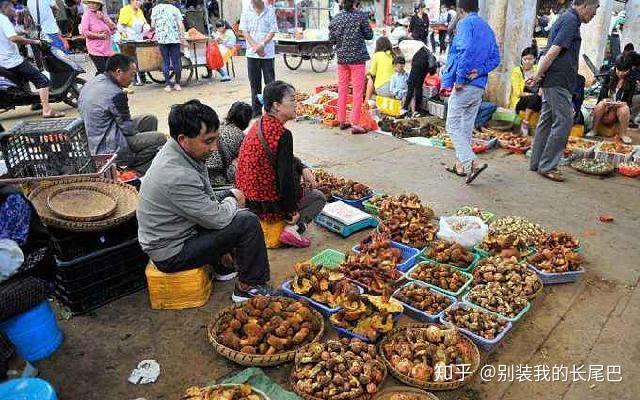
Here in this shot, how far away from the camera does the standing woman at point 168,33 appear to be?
10.6 metres

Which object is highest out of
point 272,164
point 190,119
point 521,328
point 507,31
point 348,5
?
point 348,5

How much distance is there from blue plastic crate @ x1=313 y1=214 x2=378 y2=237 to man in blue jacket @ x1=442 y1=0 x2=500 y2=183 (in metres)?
1.78

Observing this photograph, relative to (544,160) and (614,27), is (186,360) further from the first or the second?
(614,27)

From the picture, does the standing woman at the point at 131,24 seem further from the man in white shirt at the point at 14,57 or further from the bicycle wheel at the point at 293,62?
the bicycle wheel at the point at 293,62

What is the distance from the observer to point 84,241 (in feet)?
11.1

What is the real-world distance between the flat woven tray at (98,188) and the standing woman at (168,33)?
7863 mm

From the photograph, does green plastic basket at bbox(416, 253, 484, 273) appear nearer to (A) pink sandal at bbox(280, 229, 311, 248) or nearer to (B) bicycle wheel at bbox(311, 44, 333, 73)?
(A) pink sandal at bbox(280, 229, 311, 248)

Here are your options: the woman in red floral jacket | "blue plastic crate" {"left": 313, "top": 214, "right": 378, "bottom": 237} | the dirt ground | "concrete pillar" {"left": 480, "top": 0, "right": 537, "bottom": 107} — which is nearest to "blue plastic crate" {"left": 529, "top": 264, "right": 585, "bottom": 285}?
the dirt ground

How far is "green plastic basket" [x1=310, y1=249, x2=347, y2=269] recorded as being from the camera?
402 centimetres

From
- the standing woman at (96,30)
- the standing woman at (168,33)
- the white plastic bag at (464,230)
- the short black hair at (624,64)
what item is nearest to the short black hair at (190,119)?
the white plastic bag at (464,230)

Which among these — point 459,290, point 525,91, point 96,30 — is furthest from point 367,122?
point 96,30

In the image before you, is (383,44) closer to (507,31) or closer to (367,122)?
(367,122)

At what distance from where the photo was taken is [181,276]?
3449 millimetres

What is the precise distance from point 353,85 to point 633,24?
306 inches
